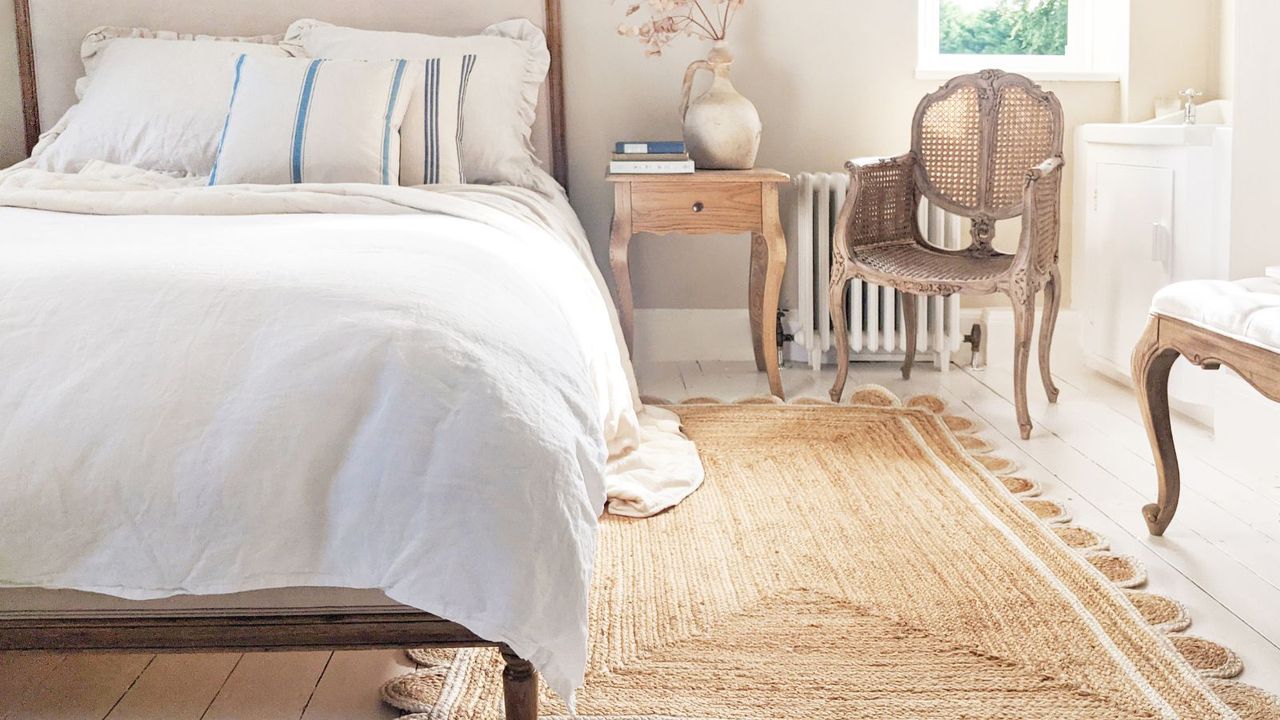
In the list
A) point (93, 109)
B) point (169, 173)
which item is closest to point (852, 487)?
point (169, 173)

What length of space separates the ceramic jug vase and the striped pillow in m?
0.67

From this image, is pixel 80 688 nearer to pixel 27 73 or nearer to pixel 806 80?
pixel 27 73

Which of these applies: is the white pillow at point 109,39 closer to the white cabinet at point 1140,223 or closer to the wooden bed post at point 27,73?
the wooden bed post at point 27,73

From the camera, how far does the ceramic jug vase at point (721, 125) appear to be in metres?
3.23

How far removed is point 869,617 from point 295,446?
0.94m

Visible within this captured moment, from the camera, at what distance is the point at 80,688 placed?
5.39 ft

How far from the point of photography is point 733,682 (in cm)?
161

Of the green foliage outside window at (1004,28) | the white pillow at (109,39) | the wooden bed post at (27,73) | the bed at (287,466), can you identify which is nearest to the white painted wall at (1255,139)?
the green foliage outside window at (1004,28)

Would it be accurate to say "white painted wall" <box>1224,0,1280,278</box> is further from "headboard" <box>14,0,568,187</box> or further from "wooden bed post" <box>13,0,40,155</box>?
"wooden bed post" <box>13,0,40,155</box>

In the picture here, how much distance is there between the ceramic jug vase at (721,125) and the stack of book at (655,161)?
0.46 ft

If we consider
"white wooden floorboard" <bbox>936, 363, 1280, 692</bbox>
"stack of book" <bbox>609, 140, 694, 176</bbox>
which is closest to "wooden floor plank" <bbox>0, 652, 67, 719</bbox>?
"white wooden floorboard" <bbox>936, 363, 1280, 692</bbox>

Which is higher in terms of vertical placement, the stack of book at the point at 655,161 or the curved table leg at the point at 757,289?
the stack of book at the point at 655,161

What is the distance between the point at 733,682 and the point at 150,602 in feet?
2.44

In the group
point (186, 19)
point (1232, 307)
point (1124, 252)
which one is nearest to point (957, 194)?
point (1124, 252)
